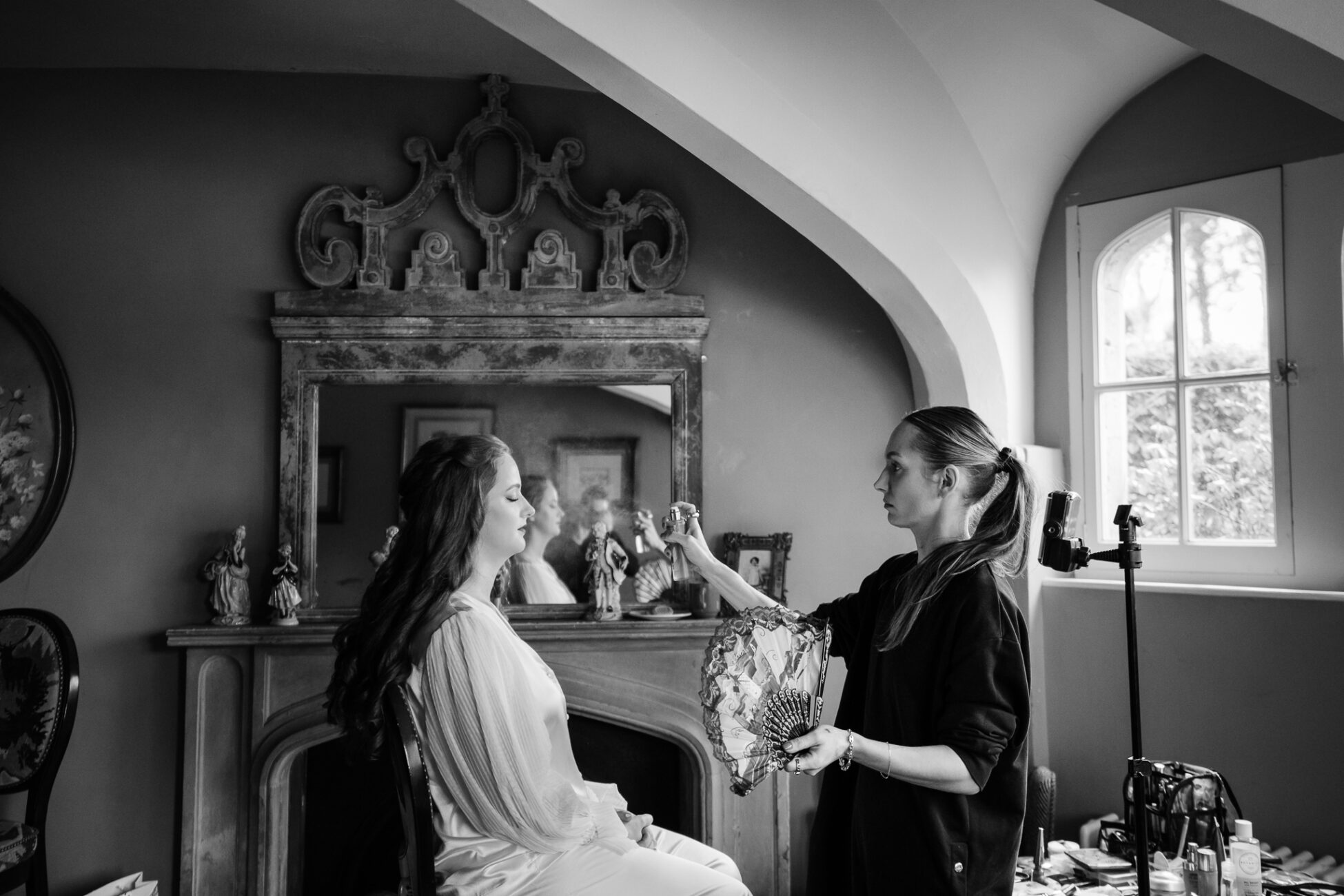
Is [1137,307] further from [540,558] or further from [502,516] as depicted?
[502,516]

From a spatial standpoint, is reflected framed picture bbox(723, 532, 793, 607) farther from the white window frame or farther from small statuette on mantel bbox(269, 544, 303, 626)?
small statuette on mantel bbox(269, 544, 303, 626)

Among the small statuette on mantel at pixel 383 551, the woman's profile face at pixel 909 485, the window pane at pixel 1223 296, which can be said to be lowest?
the small statuette on mantel at pixel 383 551

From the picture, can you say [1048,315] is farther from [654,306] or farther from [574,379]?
[574,379]

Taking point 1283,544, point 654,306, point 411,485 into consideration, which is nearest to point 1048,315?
point 1283,544

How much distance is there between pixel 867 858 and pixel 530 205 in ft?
8.01

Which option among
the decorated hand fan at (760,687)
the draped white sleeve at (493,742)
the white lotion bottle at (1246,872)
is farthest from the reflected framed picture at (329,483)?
the white lotion bottle at (1246,872)

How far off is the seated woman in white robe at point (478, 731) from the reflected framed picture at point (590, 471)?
47.5 inches

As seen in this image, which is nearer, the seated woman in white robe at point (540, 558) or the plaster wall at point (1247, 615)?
the plaster wall at point (1247, 615)

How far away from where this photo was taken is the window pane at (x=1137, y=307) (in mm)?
3295

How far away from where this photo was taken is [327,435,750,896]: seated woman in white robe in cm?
190

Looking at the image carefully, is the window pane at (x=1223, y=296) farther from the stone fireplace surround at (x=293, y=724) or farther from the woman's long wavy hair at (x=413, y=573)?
the woman's long wavy hair at (x=413, y=573)

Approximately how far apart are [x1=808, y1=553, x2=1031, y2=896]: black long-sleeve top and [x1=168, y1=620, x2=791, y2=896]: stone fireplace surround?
5.42ft

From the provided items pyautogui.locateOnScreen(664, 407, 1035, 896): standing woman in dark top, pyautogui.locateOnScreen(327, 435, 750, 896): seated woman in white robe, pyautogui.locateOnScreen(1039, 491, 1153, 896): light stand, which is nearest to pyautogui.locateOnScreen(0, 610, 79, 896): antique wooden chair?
pyautogui.locateOnScreen(327, 435, 750, 896): seated woman in white robe

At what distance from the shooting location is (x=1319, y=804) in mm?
2809
